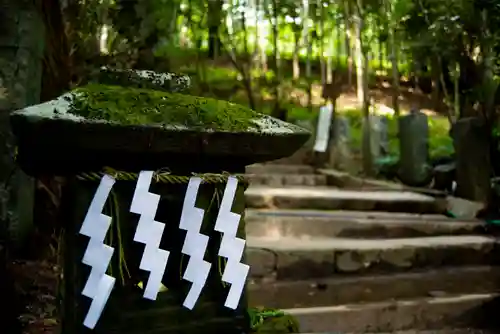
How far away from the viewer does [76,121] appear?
1346mm

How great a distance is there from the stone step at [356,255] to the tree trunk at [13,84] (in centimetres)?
136

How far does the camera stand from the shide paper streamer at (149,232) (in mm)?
1447

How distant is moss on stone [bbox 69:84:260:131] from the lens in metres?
1.43

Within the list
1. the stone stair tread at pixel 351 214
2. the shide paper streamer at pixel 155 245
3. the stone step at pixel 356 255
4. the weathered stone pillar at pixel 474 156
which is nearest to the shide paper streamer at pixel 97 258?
the shide paper streamer at pixel 155 245

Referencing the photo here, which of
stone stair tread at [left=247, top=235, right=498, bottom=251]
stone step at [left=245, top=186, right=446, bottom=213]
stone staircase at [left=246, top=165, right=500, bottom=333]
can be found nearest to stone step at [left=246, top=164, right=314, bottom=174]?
stone step at [left=245, top=186, right=446, bottom=213]

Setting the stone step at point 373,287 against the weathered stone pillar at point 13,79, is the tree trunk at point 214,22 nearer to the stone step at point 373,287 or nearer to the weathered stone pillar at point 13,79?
the weathered stone pillar at point 13,79

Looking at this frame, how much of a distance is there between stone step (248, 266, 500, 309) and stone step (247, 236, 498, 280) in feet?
0.20

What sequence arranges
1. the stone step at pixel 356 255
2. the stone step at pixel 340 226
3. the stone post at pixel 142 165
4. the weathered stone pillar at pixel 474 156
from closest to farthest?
the stone post at pixel 142 165
the stone step at pixel 356 255
the stone step at pixel 340 226
the weathered stone pillar at pixel 474 156

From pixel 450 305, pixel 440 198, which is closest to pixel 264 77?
pixel 440 198

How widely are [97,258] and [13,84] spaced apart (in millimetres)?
1577

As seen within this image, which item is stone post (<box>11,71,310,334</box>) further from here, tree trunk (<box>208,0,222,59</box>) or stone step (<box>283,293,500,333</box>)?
tree trunk (<box>208,0,222,59</box>)

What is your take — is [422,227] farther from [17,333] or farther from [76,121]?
[76,121]

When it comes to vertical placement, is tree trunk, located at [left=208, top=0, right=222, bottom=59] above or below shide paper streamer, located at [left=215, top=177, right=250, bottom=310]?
above

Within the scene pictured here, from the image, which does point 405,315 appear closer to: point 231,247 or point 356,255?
point 356,255
